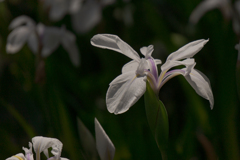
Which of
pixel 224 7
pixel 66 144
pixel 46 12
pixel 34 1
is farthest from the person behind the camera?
pixel 34 1

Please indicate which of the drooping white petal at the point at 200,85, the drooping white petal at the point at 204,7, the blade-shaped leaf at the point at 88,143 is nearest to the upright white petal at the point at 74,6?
the drooping white petal at the point at 204,7

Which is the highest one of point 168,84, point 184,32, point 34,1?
point 34,1

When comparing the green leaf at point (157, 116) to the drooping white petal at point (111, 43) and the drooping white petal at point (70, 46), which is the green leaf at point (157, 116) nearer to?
the drooping white petal at point (111, 43)

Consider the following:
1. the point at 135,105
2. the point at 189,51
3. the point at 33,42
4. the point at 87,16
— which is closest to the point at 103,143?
the point at 189,51

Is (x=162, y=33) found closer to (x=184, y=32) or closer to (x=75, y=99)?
(x=184, y=32)

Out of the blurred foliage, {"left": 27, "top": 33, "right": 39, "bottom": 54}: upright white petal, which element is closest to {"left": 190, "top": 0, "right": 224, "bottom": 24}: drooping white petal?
the blurred foliage

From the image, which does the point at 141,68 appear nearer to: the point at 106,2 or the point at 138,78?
the point at 138,78

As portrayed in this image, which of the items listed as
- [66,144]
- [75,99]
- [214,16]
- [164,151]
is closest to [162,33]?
[214,16]
